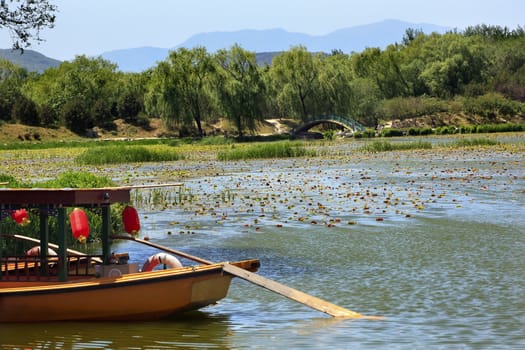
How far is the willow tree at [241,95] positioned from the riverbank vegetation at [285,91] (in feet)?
0.31

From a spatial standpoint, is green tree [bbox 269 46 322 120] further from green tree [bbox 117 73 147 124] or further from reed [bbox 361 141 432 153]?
reed [bbox 361 141 432 153]

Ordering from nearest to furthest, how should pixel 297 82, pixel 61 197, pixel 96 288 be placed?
pixel 96 288 < pixel 61 197 < pixel 297 82

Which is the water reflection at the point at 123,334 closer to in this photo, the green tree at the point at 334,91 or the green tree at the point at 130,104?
the green tree at the point at 334,91

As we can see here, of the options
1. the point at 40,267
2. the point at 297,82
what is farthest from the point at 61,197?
the point at 297,82

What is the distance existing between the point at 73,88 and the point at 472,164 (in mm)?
77713

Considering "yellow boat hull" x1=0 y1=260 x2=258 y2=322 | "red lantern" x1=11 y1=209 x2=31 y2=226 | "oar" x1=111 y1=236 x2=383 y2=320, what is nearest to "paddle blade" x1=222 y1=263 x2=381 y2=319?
"oar" x1=111 y1=236 x2=383 y2=320

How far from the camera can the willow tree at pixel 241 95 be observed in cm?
8506

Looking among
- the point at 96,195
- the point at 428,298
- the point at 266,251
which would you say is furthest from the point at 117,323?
the point at 266,251

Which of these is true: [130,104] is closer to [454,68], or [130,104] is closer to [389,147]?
[454,68]

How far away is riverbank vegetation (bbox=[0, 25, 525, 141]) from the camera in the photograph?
87.9m

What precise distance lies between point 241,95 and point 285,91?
40.1 feet

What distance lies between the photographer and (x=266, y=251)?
69.9 ft

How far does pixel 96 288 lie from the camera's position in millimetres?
13961

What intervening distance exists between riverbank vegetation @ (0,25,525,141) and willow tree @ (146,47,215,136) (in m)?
0.10
